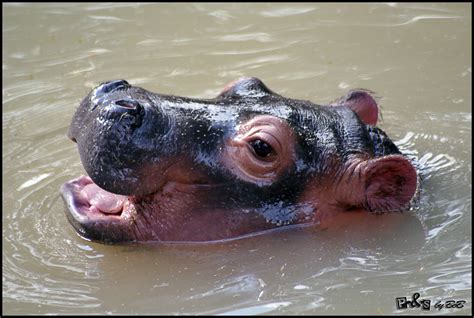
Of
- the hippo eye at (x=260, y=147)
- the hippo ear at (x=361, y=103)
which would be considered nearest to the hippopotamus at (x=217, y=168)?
the hippo eye at (x=260, y=147)

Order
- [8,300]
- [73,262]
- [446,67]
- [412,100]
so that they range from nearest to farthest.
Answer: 1. [8,300]
2. [73,262]
3. [412,100]
4. [446,67]

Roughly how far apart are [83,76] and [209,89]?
139 centimetres

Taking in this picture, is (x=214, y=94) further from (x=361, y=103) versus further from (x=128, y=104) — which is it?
(x=128, y=104)

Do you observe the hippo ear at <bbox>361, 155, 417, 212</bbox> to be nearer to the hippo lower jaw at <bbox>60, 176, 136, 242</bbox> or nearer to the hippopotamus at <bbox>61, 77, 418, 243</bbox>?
the hippopotamus at <bbox>61, 77, 418, 243</bbox>

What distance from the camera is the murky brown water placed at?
456 centimetres

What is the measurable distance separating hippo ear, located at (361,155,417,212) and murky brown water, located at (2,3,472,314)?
196 mm

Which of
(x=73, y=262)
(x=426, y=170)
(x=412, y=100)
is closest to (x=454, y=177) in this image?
(x=426, y=170)

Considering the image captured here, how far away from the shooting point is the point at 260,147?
472 centimetres

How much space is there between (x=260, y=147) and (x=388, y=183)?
2.72 feet

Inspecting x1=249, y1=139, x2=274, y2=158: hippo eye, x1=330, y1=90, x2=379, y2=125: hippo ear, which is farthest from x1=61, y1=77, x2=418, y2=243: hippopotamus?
x1=330, y1=90, x2=379, y2=125: hippo ear

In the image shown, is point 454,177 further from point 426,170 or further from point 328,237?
point 328,237

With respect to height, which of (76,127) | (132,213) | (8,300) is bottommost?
(8,300)

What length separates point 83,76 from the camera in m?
8.36

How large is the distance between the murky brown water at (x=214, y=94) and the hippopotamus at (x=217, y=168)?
148 mm
